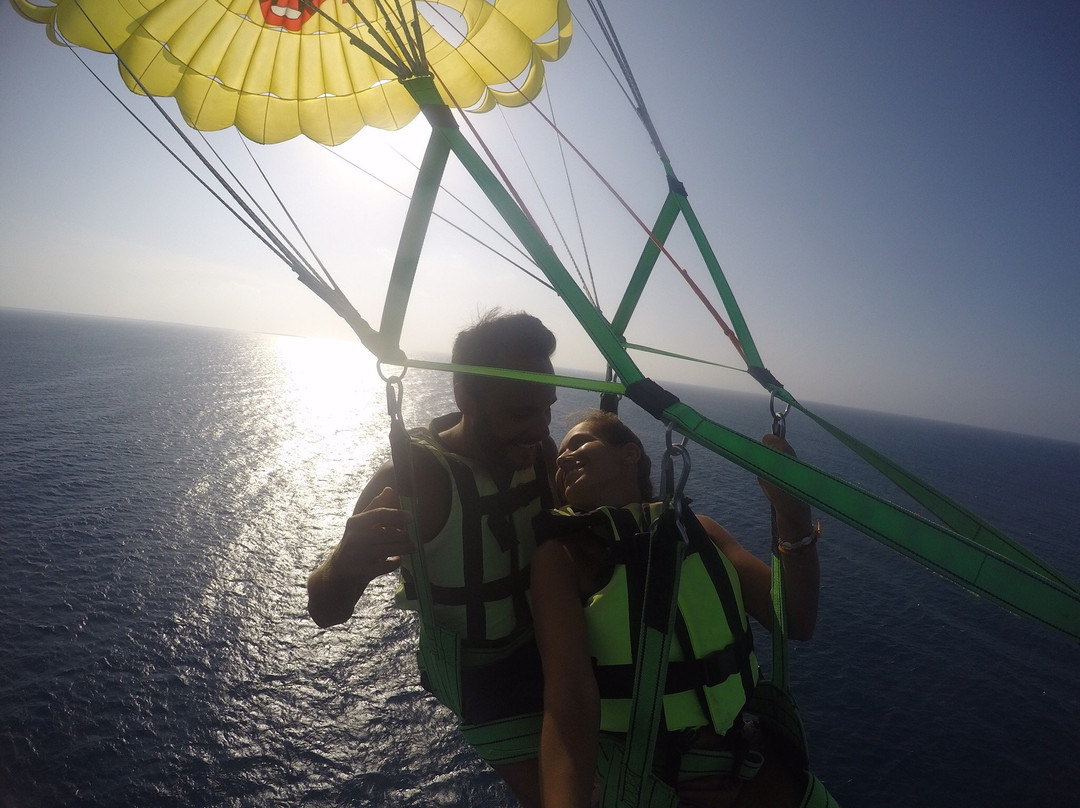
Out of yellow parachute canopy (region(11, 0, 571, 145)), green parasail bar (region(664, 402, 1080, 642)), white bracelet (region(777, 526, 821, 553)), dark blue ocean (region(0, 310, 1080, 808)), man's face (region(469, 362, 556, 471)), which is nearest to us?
green parasail bar (region(664, 402, 1080, 642))

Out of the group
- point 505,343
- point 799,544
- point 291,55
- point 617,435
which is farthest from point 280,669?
point 799,544

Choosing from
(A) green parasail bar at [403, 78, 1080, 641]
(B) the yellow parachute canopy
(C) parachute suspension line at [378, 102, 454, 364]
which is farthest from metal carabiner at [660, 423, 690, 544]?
(B) the yellow parachute canopy

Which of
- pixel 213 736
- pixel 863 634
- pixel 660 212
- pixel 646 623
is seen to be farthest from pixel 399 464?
pixel 863 634

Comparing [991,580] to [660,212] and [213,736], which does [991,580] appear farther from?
[213,736]

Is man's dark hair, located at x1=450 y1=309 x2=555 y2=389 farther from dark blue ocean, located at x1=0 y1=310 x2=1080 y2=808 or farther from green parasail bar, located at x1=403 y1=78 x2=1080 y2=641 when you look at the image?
dark blue ocean, located at x1=0 y1=310 x2=1080 y2=808

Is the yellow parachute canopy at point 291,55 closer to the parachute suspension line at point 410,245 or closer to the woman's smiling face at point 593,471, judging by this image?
the parachute suspension line at point 410,245

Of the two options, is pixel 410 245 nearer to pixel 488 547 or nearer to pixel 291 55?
pixel 488 547

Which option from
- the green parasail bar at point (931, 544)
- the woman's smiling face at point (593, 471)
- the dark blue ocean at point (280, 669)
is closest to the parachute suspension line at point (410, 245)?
the woman's smiling face at point (593, 471)
